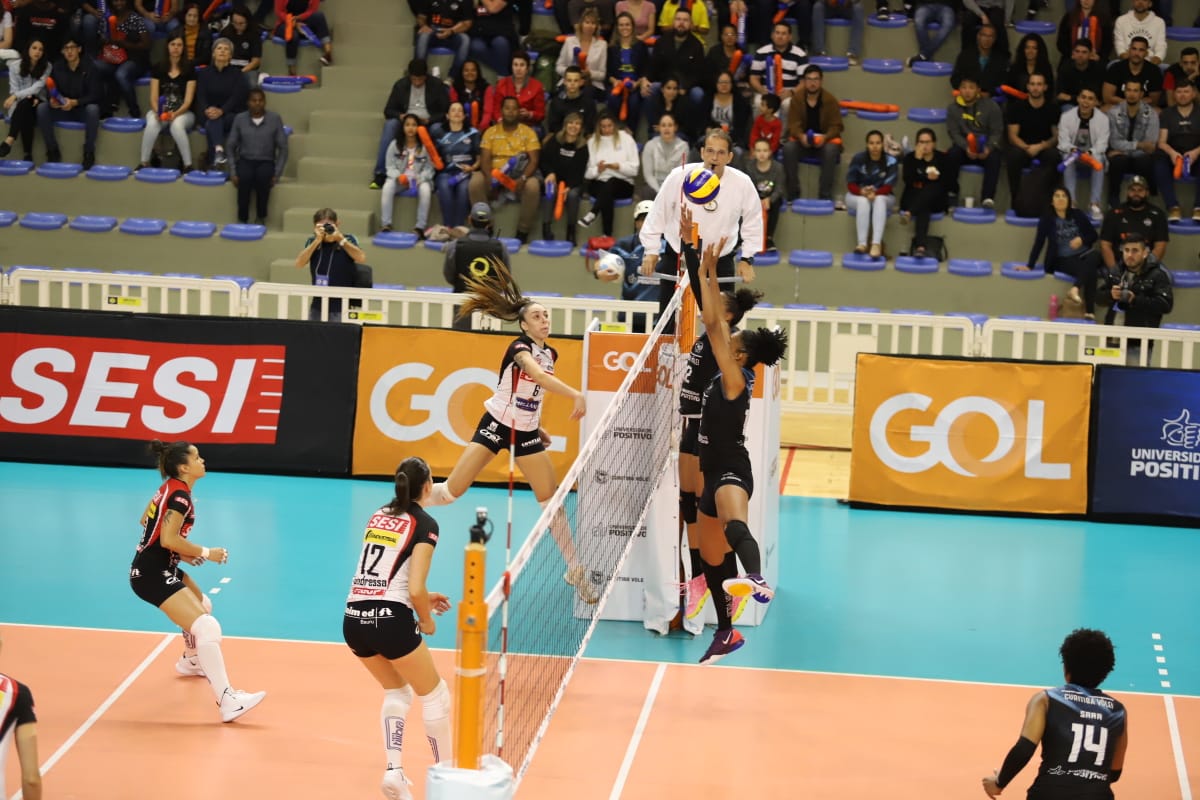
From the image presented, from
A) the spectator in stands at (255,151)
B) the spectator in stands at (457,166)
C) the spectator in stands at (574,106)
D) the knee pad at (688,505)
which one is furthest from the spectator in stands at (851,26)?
the knee pad at (688,505)

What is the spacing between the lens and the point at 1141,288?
17094mm

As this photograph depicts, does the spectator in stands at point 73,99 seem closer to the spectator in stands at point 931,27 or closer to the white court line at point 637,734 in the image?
the spectator in stands at point 931,27

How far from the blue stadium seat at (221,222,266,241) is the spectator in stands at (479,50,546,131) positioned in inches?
134

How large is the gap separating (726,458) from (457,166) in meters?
12.1

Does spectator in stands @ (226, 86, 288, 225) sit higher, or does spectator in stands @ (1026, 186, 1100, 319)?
spectator in stands @ (226, 86, 288, 225)

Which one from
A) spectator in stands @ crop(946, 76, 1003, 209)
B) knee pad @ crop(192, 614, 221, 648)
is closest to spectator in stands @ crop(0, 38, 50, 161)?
spectator in stands @ crop(946, 76, 1003, 209)

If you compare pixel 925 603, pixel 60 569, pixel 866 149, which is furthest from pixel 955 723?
pixel 866 149

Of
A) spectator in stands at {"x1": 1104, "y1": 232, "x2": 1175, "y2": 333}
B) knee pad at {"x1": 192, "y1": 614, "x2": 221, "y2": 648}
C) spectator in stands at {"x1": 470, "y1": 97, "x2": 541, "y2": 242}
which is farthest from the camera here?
spectator in stands at {"x1": 470, "y1": 97, "x2": 541, "y2": 242}

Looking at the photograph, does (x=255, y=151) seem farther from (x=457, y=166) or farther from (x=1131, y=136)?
(x=1131, y=136)

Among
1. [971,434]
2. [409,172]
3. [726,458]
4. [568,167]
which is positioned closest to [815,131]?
[568,167]

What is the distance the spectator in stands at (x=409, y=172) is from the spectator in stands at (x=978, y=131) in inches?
281

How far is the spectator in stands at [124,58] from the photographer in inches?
883

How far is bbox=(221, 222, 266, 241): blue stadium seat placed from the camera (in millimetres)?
20938

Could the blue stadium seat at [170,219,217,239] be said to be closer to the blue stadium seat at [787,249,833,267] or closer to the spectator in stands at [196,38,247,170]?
the spectator in stands at [196,38,247,170]
